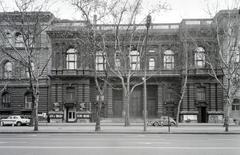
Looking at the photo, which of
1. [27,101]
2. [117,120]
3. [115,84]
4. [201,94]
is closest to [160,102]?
[201,94]

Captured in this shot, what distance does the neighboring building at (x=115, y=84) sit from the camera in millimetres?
41438

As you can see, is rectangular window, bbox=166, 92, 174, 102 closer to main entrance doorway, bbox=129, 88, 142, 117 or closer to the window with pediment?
main entrance doorway, bbox=129, 88, 142, 117

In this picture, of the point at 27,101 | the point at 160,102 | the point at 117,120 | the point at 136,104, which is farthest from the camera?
the point at 136,104

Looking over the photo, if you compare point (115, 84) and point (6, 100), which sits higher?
point (115, 84)

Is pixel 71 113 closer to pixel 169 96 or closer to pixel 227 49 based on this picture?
pixel 169 96

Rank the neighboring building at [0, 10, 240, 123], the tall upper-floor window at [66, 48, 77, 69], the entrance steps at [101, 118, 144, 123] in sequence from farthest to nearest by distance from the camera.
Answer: the tall upper-floor window at [66, 48, 77, 69] → the neighboring building at [0, 10, 240, 123] → the entrance steps at [101, 118, 144, 123]

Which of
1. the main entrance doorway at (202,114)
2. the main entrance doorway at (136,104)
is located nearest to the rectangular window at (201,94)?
the main entrance doorway at (202,114)

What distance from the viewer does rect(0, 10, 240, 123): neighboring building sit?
41.4m

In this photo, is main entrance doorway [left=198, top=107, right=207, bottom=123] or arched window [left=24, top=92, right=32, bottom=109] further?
arched window [left=24, top=92, right=32, bottom=109]

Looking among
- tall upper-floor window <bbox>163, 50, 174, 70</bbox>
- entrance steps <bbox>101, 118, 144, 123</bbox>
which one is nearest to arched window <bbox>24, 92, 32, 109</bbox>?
entrance steps <bbox>101, 118, 144, 123</bbox>

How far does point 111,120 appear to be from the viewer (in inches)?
1613

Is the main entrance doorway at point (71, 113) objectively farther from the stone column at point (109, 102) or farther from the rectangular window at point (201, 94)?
the rectangular window at point (201, 94)

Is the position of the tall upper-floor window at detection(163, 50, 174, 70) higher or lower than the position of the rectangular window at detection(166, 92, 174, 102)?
higher

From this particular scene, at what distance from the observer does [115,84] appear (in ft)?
140
